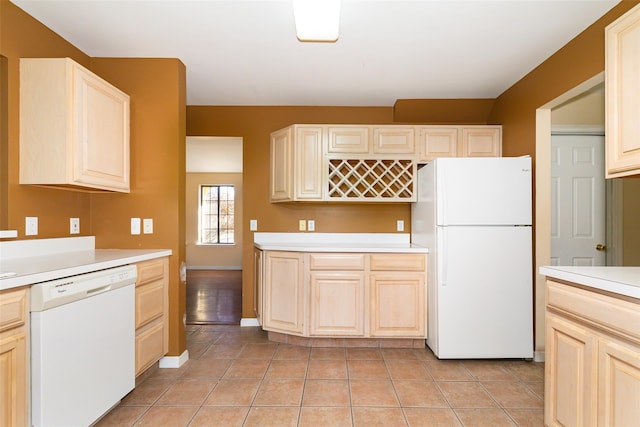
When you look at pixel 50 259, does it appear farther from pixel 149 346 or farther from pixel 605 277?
pixel 605 277

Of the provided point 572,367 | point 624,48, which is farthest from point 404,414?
point 624,48

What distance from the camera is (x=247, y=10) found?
2.03m

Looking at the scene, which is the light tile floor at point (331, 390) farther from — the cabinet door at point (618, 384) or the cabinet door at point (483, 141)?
the cabinet door at point (483, 141)

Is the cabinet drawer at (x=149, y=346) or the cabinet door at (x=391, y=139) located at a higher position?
the cabinet door at (x=391, y=139)

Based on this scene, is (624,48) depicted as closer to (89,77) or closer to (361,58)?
(361,58)

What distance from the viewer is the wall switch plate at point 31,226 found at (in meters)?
2.05

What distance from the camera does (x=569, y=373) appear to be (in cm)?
151

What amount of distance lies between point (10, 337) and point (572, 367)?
2.35m

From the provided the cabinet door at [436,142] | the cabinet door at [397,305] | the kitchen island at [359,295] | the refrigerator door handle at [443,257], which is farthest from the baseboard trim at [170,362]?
the cabinet door at [436,142]

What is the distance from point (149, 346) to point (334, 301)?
4.85ft

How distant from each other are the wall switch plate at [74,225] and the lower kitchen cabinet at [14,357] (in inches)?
45.9

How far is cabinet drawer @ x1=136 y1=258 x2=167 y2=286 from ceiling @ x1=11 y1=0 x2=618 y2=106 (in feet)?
5.16

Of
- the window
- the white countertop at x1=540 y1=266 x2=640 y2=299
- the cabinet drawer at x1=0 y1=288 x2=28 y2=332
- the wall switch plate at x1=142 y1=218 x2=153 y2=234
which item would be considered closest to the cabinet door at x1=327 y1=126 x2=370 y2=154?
the wall switch plate at x1=142 y1=218 x2=153 y2=234

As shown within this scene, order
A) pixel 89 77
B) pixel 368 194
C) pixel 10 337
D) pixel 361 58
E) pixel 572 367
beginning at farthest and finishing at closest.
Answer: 1. pixel 368 194
2. pixel 361 58
3. pixel 89 77
4. pixel 572 367
5. pixel 10 337
